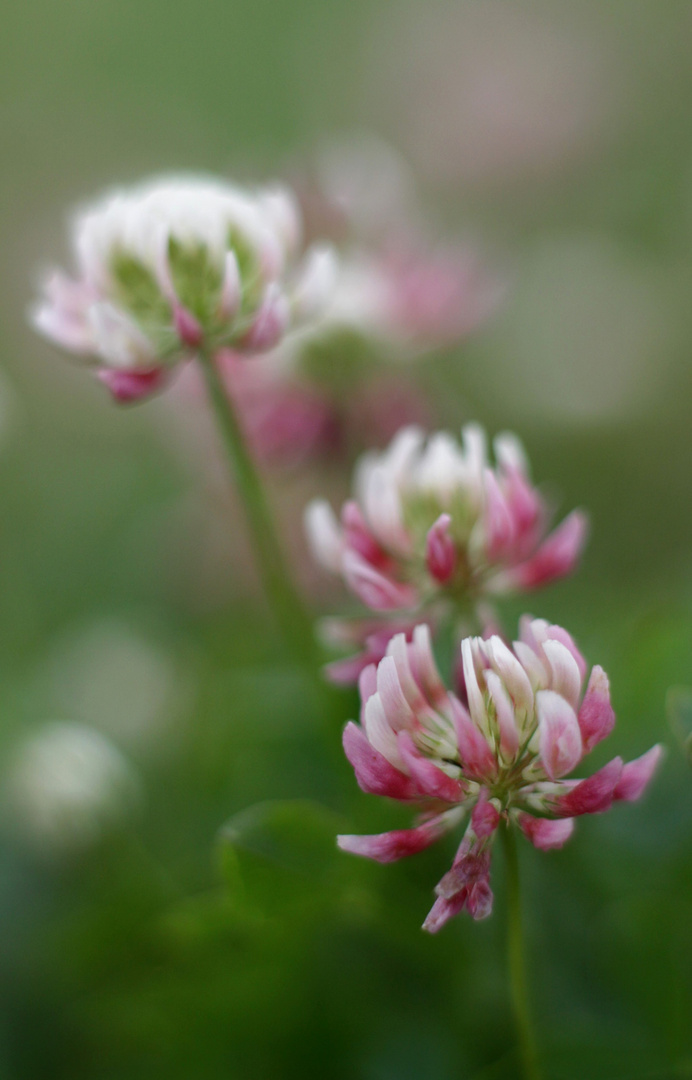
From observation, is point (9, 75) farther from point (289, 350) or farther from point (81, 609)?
point (289, 350)

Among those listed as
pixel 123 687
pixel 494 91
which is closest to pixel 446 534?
pixel 123 687

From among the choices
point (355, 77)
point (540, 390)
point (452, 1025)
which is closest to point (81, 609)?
point (540, 390)

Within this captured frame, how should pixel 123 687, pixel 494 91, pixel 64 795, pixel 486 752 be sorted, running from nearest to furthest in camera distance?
pixel 486 752 → pixel 64 795 → pixel 123 687 → pixel 494 91

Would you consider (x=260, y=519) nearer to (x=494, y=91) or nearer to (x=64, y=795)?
(x=64, y=795)

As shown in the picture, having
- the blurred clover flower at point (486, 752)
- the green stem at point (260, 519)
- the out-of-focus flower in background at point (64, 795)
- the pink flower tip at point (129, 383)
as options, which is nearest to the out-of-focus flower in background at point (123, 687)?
the out-of-focus flower in background at point (64, 795)

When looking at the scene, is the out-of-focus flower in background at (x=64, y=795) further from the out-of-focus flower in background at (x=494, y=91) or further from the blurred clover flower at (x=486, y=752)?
the out-of-focus flower in background at (x=494, y=91)

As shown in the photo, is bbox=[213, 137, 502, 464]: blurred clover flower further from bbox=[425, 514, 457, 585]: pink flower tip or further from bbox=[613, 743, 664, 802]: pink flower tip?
bbox=[613, 743, 664, 802]: pink flower tip

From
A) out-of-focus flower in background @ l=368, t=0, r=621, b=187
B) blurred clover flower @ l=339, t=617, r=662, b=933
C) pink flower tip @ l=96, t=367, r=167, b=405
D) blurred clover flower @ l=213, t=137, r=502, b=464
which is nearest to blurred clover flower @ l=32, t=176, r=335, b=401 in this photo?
pink flower tip @ l=96, t=367, r=167, b=405
